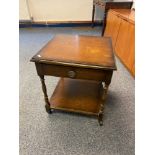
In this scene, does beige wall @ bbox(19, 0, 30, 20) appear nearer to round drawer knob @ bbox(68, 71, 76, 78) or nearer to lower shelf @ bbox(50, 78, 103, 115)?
lower shelf @ bbox(50, 78, 103, 115)

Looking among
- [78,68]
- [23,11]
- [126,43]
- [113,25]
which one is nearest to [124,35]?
[126,43]

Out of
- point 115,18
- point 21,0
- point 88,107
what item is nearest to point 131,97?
point 88,107

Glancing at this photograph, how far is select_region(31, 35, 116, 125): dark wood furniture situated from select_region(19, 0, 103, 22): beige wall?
2.42m

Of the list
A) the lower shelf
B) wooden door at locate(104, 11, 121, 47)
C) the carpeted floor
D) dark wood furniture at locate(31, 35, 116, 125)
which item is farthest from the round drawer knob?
wooden door at locate(104, 11, 121, 47)

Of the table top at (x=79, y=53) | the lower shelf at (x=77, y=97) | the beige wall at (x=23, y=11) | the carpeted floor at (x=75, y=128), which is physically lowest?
the carpeted floor at (x=75, y=128)

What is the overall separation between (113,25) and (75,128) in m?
1.76

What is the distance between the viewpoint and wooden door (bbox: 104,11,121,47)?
6.89 ft

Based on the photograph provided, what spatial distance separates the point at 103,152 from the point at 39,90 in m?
0.88

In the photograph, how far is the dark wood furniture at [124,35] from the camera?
65.1 inches

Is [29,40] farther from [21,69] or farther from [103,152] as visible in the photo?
[103,152]

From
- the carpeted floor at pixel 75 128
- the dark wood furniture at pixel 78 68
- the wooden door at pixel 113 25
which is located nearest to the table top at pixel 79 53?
the dark wood furniture at pixel 78 68

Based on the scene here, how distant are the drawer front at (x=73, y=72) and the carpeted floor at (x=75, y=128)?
18.7 inches

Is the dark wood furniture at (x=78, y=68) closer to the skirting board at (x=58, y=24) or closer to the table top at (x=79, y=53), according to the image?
the table top at (x=79, y=53)

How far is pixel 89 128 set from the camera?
1.15 meters
